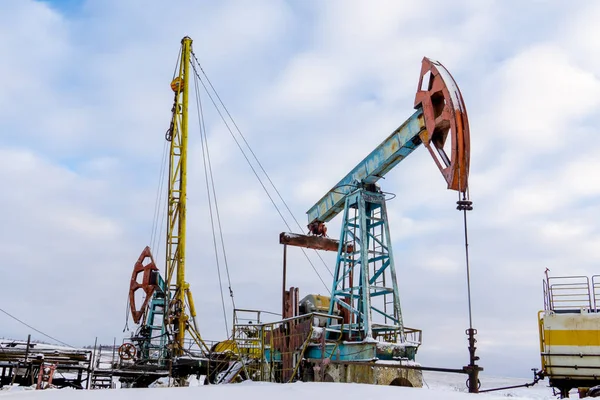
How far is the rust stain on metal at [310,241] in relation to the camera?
19578mm

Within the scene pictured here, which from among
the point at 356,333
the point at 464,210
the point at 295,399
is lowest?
the point at 295,399

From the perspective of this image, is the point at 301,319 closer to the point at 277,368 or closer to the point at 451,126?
the point at 277,368

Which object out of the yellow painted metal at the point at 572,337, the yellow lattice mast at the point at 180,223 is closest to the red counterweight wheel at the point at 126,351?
the yellow lattice mast at the point at 180,223

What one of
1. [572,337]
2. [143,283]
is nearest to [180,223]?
[143,283]

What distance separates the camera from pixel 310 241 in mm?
20438

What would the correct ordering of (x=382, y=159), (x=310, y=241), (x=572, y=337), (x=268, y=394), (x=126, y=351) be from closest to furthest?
(x=268, y=394) → (x=572, y=337) → (x=382, y=159) → (x=310, y=241) → (x=126, y=351)

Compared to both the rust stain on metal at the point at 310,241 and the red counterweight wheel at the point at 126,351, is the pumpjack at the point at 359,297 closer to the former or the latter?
the rust stain on metal at the point at 310,241

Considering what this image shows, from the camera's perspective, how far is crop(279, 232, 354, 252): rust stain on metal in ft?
64.2

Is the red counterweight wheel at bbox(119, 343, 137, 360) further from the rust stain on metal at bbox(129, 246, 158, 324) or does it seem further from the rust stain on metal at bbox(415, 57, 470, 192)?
the rust stain on metal at bbox(415, 57, 470, 192)

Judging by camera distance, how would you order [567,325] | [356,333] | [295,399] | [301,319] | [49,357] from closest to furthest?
[295,399] → [567,325] → [301,319] → [356,333] → [49,357]

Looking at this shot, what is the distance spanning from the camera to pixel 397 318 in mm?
17047

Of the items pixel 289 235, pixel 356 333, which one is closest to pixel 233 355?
pixel 289 235

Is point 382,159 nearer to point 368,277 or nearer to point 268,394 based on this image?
point 368,277

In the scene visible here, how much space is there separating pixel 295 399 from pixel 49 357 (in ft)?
59.2
